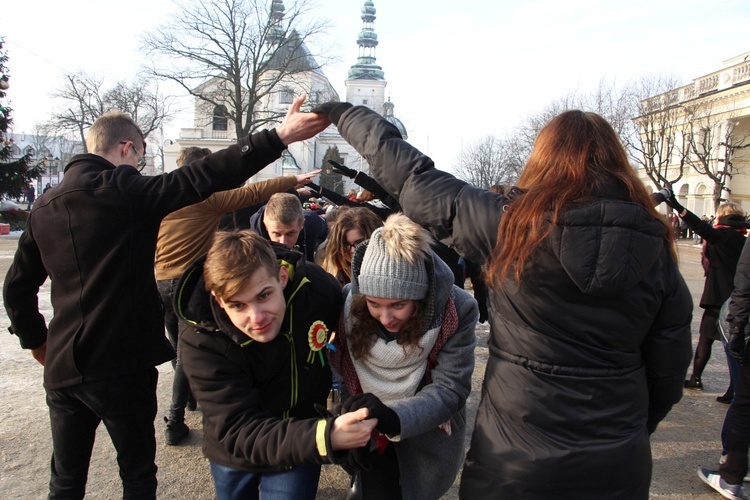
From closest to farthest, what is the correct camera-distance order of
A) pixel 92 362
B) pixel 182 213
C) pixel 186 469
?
pixel 92 362
pixel 186 469
pixel 182 213

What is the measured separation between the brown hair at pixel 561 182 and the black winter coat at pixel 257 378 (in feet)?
2.67

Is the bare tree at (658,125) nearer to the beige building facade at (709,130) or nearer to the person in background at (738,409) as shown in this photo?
the beige building facade at (709,130)

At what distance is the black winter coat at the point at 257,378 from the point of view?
1.82m

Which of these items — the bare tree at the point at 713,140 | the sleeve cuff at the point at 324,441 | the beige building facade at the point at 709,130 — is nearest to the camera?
the sleeve cuff at the point at 324,441

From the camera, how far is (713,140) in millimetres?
35125

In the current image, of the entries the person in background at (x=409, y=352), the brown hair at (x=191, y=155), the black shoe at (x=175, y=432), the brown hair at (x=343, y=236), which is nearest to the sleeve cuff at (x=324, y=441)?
the person in background at (x=409, y=352)

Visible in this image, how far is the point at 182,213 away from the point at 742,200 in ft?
146

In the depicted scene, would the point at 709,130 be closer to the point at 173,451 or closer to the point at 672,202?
the point at 672,202

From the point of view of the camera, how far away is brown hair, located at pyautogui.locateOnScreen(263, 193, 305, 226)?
408 cm

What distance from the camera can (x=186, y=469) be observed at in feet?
11.7

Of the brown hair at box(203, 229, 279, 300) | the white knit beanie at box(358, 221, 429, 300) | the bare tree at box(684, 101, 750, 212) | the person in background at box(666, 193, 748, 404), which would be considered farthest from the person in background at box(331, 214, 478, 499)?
the bare tree at box(684, 101, 750, 212)

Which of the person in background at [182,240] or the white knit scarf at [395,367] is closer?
the white knit scarf at [395,367]

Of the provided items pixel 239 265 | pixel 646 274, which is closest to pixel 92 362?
pixel 239 265

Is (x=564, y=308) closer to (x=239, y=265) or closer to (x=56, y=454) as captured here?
(x=239, y=265)
